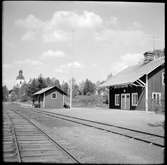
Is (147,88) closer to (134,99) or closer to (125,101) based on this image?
(134,99)

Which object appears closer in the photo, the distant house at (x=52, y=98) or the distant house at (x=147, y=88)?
the distant house at (x=147, y=88)

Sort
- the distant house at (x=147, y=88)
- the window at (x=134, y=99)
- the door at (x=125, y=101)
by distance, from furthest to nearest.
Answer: the door at (x=125, y=101), the window at (x=134, y=99), the distant house at (x=147, y=88)

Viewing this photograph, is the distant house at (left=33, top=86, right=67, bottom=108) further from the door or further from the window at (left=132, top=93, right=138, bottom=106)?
the window at (left=132, top=93, right=138, bottom=106)

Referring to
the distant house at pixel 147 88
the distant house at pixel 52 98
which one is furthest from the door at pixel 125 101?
the distant house at pixel 52 98

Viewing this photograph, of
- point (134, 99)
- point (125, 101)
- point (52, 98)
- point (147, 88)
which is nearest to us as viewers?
point (147, 88)

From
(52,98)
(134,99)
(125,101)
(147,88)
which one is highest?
(147,88)

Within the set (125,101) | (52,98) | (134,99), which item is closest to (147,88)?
(134,99)

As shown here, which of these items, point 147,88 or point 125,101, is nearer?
point 147,88

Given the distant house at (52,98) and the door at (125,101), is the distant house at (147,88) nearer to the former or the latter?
the door at (125,101)

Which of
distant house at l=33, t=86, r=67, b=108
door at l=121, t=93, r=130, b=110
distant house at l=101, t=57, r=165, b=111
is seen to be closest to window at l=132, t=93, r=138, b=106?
→ distant house at l=101, t=57, r=165, b=111

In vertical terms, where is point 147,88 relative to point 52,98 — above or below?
above

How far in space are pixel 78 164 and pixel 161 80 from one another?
81.6ft

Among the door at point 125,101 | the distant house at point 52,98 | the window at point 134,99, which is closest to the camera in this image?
the window at point 134,99

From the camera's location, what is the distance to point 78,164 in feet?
19.8
